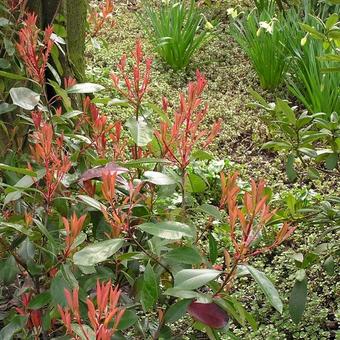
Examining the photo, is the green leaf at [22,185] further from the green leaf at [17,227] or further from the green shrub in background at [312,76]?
the green shrub in background at [312,76]

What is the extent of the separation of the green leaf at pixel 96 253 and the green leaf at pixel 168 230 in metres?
0.05

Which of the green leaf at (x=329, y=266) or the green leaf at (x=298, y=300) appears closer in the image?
the green leaf at (x=298, y=300)

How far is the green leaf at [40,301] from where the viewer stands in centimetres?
130

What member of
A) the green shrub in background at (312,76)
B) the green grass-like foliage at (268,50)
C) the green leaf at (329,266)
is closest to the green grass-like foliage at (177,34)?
the green grass-like foliage at (268,50)

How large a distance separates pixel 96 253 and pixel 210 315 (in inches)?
9.1

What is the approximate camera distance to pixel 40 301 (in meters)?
1.31

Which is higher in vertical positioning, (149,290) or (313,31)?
(313,31)

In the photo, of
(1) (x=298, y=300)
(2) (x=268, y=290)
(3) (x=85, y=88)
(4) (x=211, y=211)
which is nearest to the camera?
(2) (x=268, y=290)

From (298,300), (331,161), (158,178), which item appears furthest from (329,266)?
(158,178)

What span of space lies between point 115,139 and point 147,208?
0.51 ft

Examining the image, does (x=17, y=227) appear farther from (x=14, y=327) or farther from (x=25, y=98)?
(x=25, y=98)

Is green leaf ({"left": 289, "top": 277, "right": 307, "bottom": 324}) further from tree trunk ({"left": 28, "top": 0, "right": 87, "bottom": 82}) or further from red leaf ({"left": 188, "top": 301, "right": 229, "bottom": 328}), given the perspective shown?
tree trunk ({"left": 28, "top": 0, "right": 87, "bottom": 82})

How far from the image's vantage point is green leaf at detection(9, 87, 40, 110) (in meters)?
1.44

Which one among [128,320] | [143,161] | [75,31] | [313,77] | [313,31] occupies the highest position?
[313,31]
